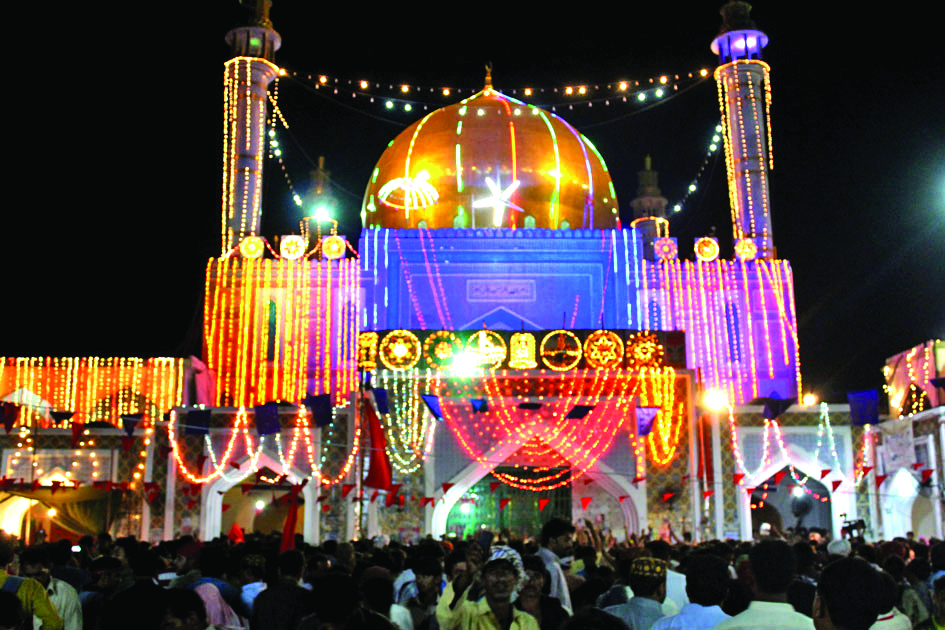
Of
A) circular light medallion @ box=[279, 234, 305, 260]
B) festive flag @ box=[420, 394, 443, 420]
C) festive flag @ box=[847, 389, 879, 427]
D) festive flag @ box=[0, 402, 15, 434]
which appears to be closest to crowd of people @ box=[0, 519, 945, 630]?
festive flag @ box=[0, 402, 15, 434]

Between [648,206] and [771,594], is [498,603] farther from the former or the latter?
[648,206]

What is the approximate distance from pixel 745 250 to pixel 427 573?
25.3 metres

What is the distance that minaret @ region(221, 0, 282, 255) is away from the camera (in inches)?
1232

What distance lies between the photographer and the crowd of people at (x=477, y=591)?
4734 mm

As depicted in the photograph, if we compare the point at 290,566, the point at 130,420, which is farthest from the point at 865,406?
the point at 290,566

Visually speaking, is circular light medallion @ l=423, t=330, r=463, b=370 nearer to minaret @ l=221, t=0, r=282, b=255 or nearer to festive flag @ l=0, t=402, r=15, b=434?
minaret @ l=221, t=0, r=282, b=255

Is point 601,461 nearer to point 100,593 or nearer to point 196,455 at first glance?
point 196,455

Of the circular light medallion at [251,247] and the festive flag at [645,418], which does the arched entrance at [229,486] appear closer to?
the circular light medallion at [251,247]

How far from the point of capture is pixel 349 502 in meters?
24.5

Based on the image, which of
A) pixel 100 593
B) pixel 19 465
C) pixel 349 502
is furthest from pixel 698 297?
pixel 100 593

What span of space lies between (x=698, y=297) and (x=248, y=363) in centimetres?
1309

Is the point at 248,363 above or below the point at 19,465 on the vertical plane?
above

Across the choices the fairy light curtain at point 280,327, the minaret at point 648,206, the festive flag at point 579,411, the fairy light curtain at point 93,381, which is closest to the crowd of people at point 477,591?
the festive flag at point 579,411

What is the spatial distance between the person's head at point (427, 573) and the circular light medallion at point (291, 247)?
2399 cm
